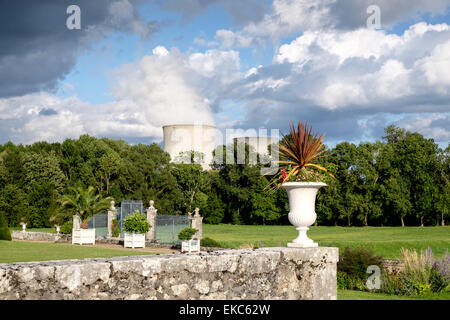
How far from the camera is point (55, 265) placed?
203 inches

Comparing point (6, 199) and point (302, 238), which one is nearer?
point (302, 238)

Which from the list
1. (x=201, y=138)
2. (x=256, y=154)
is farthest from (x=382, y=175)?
(x=201, y=138)

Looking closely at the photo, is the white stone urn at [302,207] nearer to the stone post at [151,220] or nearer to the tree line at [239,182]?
the stone post at [151,220]

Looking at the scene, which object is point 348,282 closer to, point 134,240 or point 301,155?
point 301,155

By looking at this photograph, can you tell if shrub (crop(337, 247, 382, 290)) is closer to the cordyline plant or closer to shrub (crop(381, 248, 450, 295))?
shrub (crop(381, 248, 450, 295))


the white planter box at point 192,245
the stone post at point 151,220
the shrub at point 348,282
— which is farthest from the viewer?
the stone post at point 151,220

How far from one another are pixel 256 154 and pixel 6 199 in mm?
27418

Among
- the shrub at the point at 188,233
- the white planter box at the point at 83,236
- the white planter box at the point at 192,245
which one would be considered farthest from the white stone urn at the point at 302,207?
the white planter box at the point at 83,236

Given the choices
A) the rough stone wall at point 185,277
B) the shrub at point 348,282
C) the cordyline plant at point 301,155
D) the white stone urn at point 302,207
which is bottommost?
the shrub at point 348,282

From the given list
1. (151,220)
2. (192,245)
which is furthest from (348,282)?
(151,220)

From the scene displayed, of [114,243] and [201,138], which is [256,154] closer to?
[201,138]

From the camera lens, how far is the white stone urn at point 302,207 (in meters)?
7.73

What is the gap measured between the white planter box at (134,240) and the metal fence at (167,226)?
410 centimetres

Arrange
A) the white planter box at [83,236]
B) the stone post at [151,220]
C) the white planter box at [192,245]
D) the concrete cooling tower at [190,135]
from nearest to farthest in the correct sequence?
the white planter box at [192,245]
the white planter box at [83,236]
the stone post at [151,220]
the concrete cooling tower at [190,135]
